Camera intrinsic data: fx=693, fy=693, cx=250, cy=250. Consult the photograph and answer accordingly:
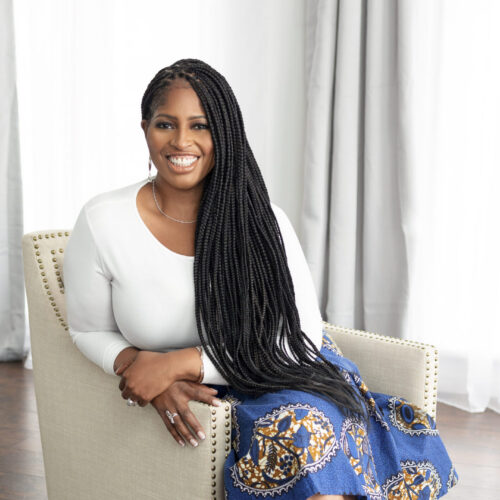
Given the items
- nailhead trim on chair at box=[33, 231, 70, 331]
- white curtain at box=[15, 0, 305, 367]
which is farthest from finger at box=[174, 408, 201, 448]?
white curtain at box=[15, 0, 305, 367]

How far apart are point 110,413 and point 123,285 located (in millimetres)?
265

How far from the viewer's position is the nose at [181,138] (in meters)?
1.40

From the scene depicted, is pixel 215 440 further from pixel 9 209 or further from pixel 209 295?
pixel 9 209

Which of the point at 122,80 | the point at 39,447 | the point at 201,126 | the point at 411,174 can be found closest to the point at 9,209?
the point at 122,80

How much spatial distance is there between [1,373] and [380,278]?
1709mm

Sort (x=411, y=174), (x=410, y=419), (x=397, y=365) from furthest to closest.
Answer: (x=411, y=174), (x=397, y=365), (x=410, y=419)

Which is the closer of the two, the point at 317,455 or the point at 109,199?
the point at 317,455

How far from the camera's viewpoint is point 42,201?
3.26 meters

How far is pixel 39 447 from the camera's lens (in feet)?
7.58

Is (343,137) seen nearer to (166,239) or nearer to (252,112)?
(252,112)

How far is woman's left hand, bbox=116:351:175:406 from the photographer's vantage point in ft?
4.30

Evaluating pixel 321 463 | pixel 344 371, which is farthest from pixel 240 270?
pixel 321 463

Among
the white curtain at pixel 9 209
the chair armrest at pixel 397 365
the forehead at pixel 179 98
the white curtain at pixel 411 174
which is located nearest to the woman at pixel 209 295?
the forehead at pixel 179 98

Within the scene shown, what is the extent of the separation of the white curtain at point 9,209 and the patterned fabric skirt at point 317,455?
204 centimetres
